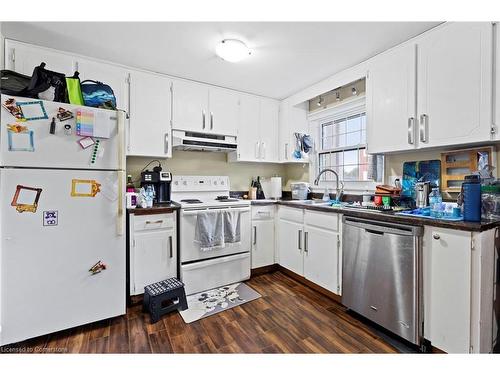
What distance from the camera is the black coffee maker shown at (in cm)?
256

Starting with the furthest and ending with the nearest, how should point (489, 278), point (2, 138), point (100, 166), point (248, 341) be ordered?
point (100, 166) < point (248, 341) < point (2, 138) < point (489, 278)

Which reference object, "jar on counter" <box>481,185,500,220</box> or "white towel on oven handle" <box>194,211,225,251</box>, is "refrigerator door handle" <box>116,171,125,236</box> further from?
"jar on counter" <box>481,185,500,220</box>

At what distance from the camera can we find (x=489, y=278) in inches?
56.5

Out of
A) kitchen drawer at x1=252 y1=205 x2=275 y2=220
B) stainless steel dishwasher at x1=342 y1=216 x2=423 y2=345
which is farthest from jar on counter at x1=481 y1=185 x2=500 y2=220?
kitchen drawer at x1=252 y1=205 x2=275 y2=220

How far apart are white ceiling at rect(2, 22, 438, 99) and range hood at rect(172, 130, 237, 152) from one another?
671 millimetres

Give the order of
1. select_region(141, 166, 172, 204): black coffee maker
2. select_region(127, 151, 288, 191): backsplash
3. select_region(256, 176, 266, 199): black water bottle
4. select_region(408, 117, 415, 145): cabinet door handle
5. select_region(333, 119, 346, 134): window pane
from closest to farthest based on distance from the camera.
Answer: select_region(408, 117, 415, 145): cabinet door handle < select_region(141, 166, 172, 204): black coffee maker < select_region(127, 151, 288, 191): backsplash < select_region(333, 119, 346, 134): window pane < select_region(256, 176, 266, 199): black water bottle

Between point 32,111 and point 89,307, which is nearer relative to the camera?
point 32,111

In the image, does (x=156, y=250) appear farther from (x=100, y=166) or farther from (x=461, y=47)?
(x=461, y=47)

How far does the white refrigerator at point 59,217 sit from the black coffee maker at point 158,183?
0.63m

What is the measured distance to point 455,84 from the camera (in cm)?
170

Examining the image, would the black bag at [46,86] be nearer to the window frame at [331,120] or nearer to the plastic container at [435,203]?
the window frame at [331,120]

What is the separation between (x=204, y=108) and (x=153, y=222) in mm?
1473

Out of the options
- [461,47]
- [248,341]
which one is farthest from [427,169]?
[248,341]
